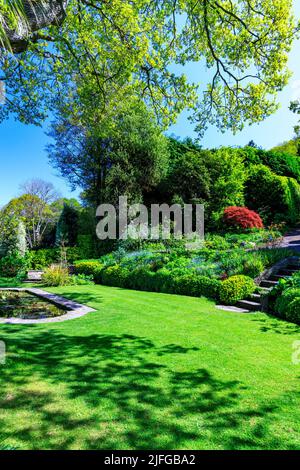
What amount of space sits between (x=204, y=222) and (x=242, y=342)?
13969mm

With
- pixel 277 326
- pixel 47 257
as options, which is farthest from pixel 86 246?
pixel 277 326

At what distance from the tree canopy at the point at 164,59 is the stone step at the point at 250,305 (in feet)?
17.0

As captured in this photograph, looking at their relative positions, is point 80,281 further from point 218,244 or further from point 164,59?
point 164,59

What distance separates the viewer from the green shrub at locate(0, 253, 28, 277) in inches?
544

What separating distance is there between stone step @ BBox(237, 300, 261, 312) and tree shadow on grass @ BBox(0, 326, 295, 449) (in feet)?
11.6

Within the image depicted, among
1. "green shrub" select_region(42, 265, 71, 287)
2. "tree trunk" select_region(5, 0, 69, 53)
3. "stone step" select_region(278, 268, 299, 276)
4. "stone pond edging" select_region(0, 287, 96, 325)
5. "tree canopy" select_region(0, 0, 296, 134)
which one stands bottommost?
"stone pond edging" select_region(0, 287, 96, 325)

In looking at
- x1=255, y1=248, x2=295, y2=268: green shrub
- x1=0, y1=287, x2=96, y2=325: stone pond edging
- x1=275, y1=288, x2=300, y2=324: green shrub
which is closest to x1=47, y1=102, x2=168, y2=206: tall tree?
x1=0, y1=287, x2=96, y2=325: stone pond edging

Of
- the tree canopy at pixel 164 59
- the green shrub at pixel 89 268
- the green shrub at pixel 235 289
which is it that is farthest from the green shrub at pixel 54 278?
the green shrub at pixel 235 289

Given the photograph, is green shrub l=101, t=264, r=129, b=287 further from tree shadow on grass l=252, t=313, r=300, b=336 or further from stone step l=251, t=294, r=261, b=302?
tree shadow on grass l=252, t=313, r=300, b=336

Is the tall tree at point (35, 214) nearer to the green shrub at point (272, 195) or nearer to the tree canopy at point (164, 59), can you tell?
the green shrub at point (272, 195)

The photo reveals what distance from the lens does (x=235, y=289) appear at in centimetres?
792

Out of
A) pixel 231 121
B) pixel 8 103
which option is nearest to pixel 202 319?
pixel 231 121

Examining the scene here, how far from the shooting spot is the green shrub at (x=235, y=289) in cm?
786

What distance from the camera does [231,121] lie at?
923 centimetres
